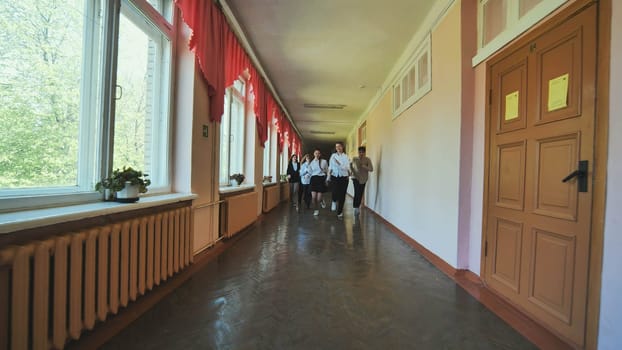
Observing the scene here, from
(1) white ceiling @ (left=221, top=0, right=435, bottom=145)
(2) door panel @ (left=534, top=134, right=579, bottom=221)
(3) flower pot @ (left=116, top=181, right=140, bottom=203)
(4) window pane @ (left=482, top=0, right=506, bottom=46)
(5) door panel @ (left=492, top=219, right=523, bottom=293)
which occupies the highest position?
(1) white ceiling @ (left=221, top=0, right=435, bottom=145)

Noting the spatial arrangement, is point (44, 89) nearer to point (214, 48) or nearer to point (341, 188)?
point (214, 48)

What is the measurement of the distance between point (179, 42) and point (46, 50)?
56.4 inches

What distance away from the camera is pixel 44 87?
58.5 inches

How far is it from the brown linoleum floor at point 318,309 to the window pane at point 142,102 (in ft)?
3.79

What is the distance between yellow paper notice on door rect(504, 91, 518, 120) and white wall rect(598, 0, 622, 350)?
25.7 inches

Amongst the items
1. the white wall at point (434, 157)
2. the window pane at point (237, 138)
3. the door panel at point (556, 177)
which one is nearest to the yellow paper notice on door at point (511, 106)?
the door panel at point (556, 177)

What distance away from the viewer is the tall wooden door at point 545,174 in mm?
1454

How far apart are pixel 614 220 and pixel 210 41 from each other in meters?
3.30

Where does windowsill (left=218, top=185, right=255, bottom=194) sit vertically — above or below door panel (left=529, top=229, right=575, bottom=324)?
above

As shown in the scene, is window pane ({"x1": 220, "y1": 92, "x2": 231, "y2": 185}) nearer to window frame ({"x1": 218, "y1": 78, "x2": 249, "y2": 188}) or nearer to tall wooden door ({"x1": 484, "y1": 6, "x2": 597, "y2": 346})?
window frame ({"x1": 218, "y1": 78, "x2": 249, "y2": 188})

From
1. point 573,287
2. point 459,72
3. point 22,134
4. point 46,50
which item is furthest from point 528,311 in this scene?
point 46,50

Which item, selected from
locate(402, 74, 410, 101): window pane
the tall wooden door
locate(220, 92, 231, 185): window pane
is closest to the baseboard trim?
the tall wooden door

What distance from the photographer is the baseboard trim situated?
60.7 inches

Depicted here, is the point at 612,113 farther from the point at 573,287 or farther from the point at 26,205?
the point at 26,205
